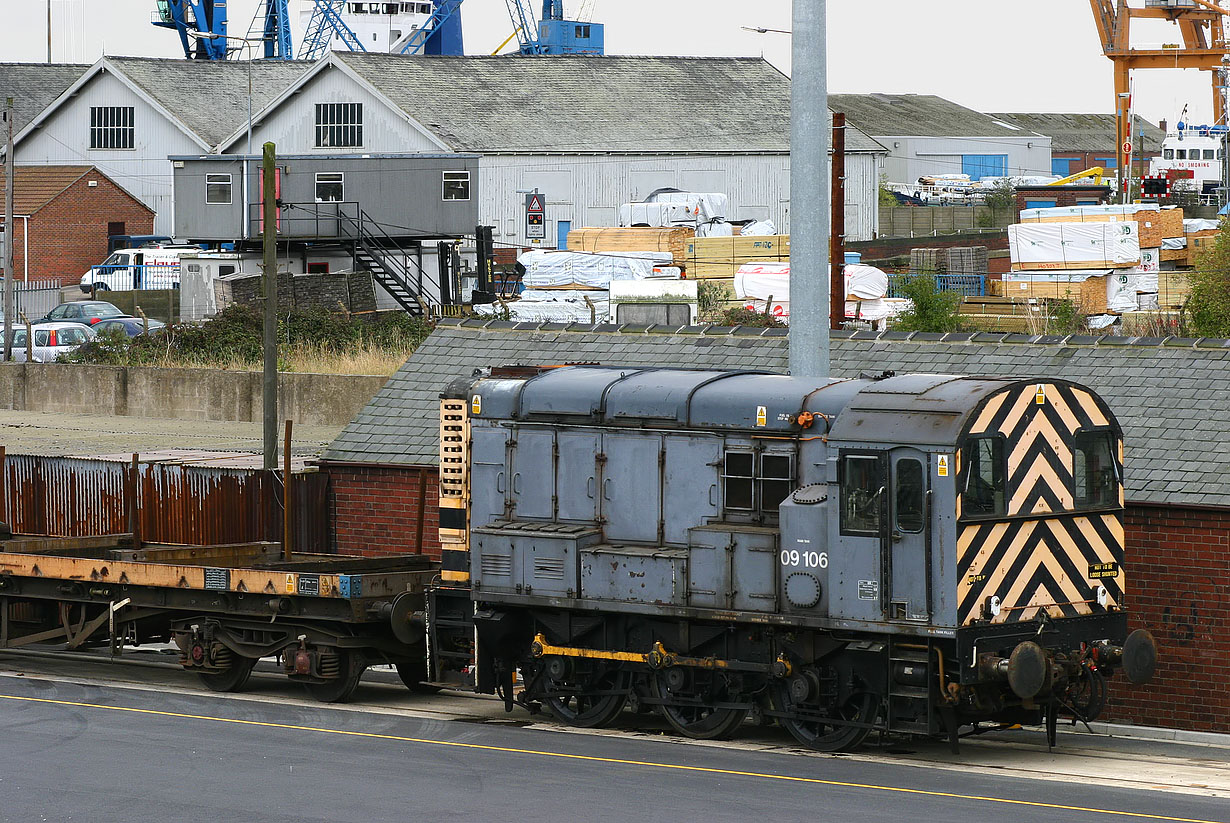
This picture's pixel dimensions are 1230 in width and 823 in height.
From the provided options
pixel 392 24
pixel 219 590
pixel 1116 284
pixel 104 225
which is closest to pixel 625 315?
pixel 219 590

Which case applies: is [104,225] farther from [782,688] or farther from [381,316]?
[782,688]

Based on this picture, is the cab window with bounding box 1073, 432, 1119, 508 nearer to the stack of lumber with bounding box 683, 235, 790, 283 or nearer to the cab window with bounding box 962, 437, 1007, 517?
the cab window with bounding box 962, 437, 1007, 517

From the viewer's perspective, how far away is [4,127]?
77.9 m

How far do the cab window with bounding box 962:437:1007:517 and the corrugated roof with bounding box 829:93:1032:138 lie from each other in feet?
339

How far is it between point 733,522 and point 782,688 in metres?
1.55

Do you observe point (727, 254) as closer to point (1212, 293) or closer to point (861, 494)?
point (1212, 293)

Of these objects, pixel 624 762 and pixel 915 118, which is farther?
pixel 915 118

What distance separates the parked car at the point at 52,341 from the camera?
45.8m

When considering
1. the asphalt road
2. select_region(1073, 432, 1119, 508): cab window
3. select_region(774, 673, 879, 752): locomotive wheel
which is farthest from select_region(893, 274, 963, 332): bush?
the asphalt road

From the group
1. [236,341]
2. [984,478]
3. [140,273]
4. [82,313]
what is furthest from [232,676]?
[140,273]

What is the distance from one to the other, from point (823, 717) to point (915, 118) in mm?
112893

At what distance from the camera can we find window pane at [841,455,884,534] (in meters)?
13.8

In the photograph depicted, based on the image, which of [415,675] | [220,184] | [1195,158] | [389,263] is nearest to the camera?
[415,675]

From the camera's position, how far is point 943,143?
12138 centimetres
